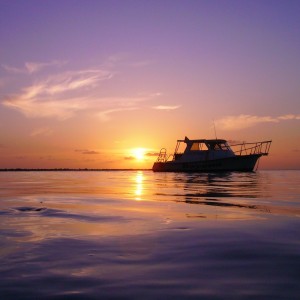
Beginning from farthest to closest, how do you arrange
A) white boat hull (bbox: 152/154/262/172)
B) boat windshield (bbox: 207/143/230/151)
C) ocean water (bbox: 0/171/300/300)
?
1. boat windshield (bbox: 207/143/230/151)
2. white boat hull (bbox: 152/154/262/172)
3. ocean water (bbox: 0/171/300/300)

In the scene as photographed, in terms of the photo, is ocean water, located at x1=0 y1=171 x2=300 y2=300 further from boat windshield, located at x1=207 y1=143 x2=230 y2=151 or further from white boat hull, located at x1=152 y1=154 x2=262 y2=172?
boat windshield, located at x1=207 y1=143 x2=230 y2=151

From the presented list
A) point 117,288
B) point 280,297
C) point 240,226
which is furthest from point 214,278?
point 240,226

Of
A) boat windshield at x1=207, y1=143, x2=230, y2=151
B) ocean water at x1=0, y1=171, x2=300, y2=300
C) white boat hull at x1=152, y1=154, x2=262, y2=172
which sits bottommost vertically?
ocean water at x1=0, y1=171, x2=300, y2=300

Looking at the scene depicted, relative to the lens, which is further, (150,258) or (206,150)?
(206,150)

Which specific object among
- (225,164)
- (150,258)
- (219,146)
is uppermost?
(219,146)

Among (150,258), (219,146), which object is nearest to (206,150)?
(219,146)

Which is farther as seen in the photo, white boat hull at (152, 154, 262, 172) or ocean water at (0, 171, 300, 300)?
white boat hull at (152, 154, 262, 172)

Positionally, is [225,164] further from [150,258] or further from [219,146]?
[150,258]

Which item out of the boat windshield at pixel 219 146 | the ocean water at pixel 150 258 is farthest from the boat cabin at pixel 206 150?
the ocean water at pixel 150 258

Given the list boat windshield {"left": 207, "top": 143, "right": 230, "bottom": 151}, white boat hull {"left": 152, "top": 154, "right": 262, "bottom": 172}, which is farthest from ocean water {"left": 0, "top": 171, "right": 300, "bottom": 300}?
boat windshield {"left": 207, "top": 143, "right": 230, "bottom": 151}

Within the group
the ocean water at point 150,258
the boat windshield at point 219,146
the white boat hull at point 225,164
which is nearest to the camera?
the ocean water at point 150,258

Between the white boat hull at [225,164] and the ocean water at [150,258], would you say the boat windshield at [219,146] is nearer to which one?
the white boat hull at [225,164]

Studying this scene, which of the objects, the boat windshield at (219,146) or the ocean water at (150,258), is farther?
the boat windshield at (219,146)

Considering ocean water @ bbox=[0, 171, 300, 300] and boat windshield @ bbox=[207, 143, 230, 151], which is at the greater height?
boat windshield @ bbox=[207, 143, 230, 151]
